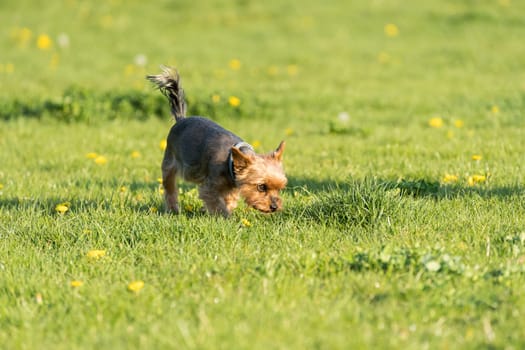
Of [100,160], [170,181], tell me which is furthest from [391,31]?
[170,181]

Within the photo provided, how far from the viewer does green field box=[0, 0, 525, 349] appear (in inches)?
142

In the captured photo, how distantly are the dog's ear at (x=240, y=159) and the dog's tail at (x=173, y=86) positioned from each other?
149 cm

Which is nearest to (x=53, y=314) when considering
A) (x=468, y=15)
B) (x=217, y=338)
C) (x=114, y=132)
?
(x=217, y=338)

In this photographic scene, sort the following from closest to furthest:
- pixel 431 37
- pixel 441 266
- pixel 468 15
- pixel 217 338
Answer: pixel 217 338, pixel 441 266, pixel 431 37, pixel 468 15

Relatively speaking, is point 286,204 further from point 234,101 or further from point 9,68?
point 9,68

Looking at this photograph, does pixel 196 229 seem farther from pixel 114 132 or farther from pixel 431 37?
pixel 431 37

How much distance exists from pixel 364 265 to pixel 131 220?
1942mm

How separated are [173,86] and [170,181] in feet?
3.12

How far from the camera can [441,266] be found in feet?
13.5

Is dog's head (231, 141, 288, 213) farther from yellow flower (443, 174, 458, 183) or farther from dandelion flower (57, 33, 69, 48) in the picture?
dandelion flower (57, 33, 69, 48)

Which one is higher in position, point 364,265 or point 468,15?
point 468,15

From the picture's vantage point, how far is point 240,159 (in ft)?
18.1

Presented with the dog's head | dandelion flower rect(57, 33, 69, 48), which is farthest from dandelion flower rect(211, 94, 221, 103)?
dandelion flower rect(57, 33, 69, 48)

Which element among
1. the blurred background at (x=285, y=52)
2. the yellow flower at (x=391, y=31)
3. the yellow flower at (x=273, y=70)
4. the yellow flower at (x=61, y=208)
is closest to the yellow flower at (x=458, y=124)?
the blurred background at (x=285, y=52)
